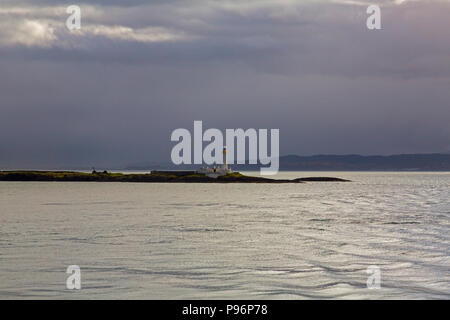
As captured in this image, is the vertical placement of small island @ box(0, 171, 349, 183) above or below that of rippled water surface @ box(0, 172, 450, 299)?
above

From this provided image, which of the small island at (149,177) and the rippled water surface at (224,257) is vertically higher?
the small island at (149,177)

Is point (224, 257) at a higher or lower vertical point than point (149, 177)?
lower

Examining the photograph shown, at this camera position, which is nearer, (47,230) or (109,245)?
(109,245)

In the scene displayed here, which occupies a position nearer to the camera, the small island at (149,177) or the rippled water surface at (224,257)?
the rippled water surface at (224,257)

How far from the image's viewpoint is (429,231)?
1112 inches

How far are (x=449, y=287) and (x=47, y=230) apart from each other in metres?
19.7

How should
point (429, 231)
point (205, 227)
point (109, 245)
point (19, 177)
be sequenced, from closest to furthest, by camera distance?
1. point (109, 245)
2. point (429, 231)
3. point (205, 227)
4. point (19, 177)

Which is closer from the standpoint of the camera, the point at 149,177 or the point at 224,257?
the point at 224,257

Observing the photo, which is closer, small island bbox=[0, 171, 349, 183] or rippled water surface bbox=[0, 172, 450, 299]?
rippled water surface bbox=[0, 172, 450, 299]
